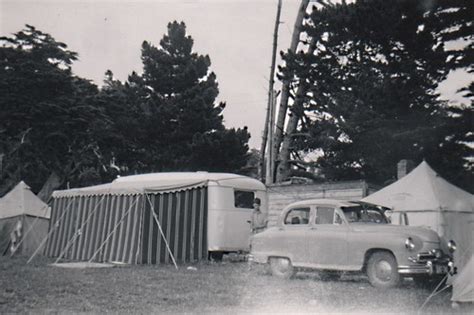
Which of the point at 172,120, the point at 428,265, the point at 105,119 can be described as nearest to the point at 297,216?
the point at 428,265

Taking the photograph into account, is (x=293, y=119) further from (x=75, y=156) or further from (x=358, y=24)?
(x=75, y=156)

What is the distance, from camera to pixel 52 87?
1091 inches

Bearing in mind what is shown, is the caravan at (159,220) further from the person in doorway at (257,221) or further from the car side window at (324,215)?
the car side window at (324,215)

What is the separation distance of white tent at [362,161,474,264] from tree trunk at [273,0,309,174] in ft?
43.4

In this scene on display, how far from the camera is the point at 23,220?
58.3ft

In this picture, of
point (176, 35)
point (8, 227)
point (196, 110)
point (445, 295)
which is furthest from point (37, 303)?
point (176, 35)

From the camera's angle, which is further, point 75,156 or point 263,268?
point 75,156

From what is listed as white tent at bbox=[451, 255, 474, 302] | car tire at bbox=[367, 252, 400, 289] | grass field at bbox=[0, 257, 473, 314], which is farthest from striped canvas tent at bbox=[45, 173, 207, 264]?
white tent at bbox=[451, 255, 474, 302]

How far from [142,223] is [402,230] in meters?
6.48

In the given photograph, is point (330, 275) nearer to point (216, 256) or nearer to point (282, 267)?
point (282, 267)

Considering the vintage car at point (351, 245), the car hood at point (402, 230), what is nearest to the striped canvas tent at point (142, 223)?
the vintage car at point (351, 245)

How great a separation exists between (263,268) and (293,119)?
1397 centimetres

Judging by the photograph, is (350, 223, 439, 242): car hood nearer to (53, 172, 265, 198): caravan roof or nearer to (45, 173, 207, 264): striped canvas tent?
(45, 173, 207, 264): striped canvas tent

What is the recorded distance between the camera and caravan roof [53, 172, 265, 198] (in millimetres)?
14380
